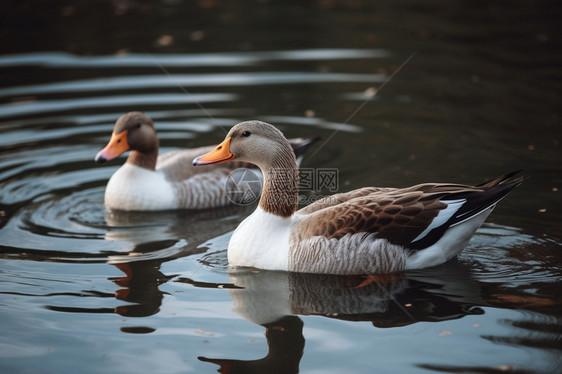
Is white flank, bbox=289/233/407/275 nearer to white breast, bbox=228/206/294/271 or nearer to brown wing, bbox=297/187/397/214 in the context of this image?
white breast, bbox=228/206/294/271

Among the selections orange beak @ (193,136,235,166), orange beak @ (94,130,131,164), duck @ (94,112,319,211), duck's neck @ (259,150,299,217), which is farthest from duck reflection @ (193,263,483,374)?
orange beak @ (94,130,131,164)

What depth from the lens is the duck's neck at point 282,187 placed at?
8.80 meters

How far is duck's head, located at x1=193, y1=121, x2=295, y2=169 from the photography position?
8.87 m

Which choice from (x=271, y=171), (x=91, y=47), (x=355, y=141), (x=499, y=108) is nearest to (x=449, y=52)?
(x=499, y=108)

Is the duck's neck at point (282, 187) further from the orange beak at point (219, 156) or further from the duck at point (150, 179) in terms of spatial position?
the duck at point (150, 179)

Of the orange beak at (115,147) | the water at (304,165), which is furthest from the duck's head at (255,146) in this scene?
the orange beak at (115,147)

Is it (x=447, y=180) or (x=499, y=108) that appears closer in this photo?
(x=447, y=180)

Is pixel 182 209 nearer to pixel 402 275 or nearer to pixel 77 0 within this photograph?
pixel 402 275

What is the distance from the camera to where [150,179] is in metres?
11.3

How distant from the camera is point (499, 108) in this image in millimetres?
14609

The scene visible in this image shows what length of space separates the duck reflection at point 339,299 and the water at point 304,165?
0.03 metres

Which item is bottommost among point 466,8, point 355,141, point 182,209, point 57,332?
point 57,332

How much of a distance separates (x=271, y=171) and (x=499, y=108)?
755 cm

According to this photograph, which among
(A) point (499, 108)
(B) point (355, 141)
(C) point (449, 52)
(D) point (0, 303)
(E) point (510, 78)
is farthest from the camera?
(C) point (449, 52)
